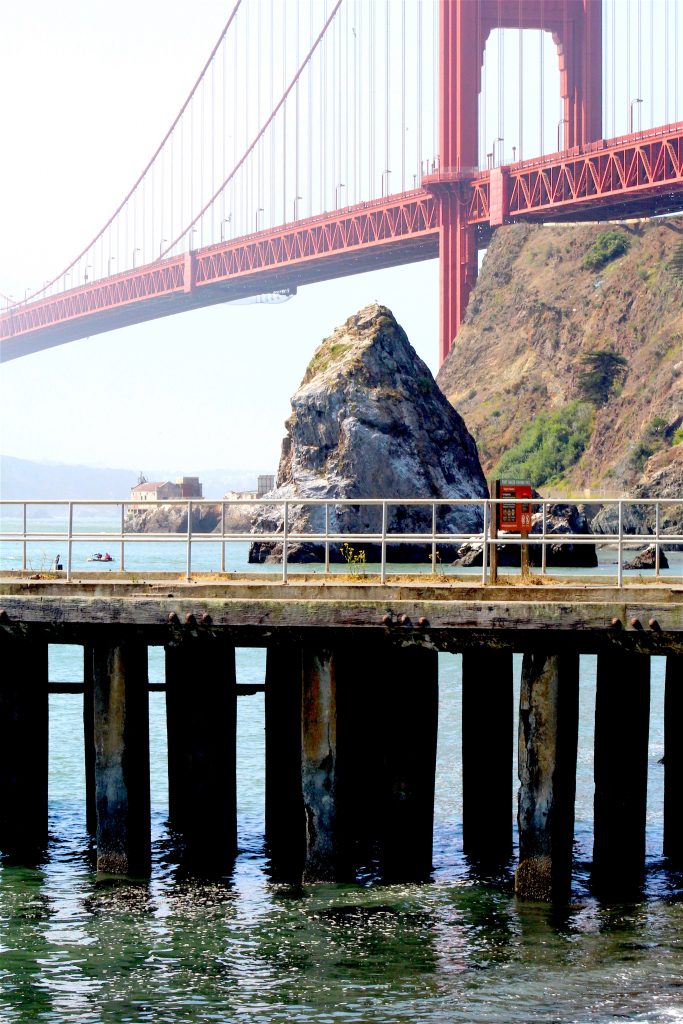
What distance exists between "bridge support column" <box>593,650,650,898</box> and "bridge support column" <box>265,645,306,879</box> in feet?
16.0

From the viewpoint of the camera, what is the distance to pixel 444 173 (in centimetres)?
14500

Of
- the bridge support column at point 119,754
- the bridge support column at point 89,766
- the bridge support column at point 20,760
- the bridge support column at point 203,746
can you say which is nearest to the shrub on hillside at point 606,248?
the bridge support column at point 89,766

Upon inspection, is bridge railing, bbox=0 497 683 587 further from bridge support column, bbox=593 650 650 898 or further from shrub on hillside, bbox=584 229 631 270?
shrub on hillside, bbox=584 229 631 270

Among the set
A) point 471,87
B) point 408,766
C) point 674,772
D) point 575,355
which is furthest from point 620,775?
point 471,87

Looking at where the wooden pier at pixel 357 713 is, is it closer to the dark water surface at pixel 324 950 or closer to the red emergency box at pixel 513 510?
the dark water surface at pixel 324 950

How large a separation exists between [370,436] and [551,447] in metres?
52.6

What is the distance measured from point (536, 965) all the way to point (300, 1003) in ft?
10.1

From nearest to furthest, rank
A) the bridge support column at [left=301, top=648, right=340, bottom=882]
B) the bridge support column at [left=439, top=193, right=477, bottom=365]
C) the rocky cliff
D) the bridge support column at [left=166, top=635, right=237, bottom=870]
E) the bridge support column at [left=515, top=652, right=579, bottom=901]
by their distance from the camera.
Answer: the bridge support column at [left=515, top=652, right=579, bottom=901]
the bridge support column at [left=301, top=648, right=340, bottom=882]
the bridge support column at [left=166, top=635, right=237, bottom=870]
the rocky cliff
the bridge support column at [left=439, top=193, right=477, bottom=365]

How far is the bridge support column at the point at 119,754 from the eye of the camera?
2178 centimetres

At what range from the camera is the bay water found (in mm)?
17516

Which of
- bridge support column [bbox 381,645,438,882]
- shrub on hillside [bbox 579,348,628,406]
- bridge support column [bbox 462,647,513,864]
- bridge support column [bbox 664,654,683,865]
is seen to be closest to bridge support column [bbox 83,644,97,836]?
bridge support column [bbox 381,645,438,882]

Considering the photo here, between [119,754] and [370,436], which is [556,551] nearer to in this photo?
[370,436]

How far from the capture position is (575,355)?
509ft

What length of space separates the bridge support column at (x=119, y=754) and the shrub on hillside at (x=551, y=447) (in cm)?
12705
